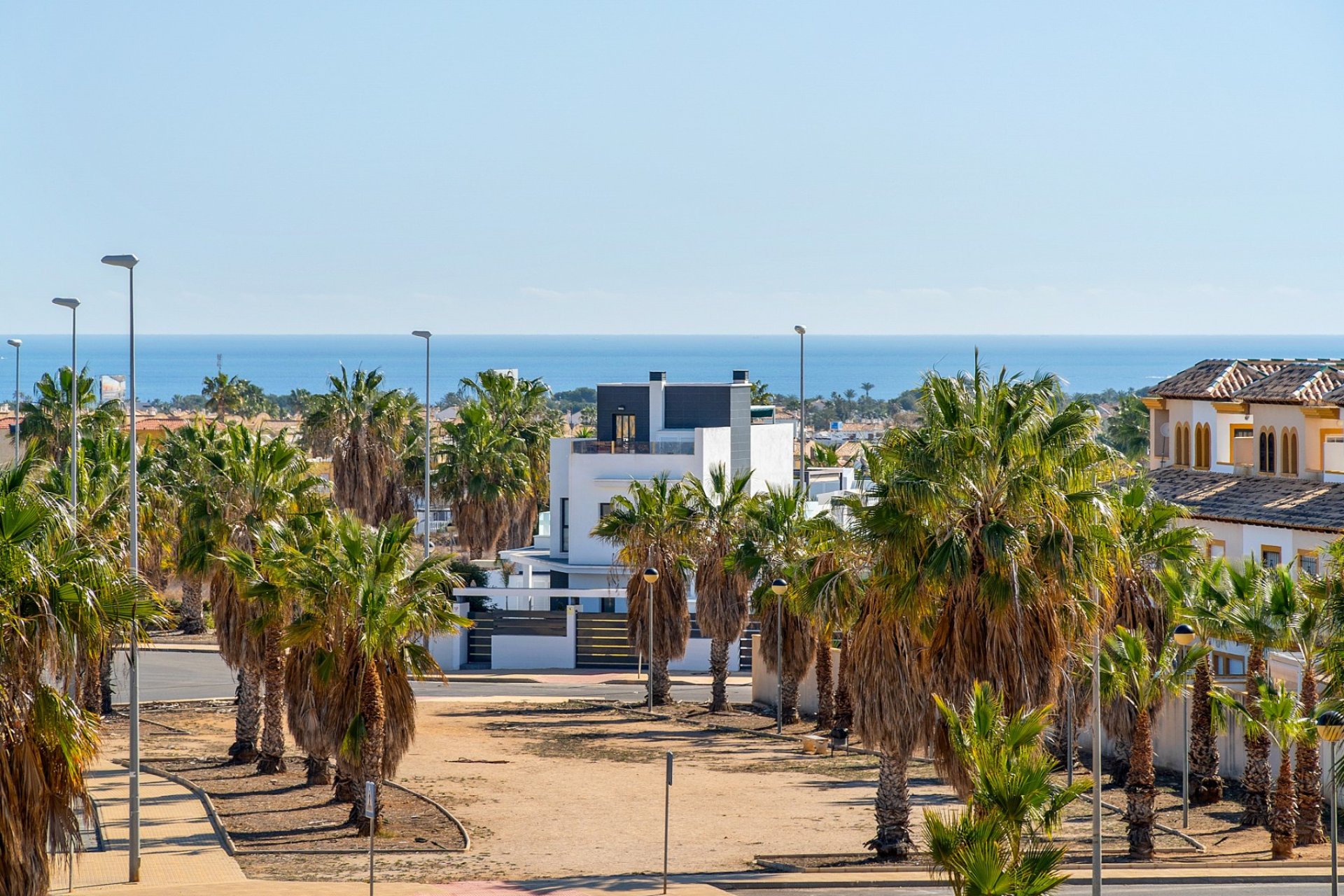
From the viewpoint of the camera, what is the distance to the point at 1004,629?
25734mm

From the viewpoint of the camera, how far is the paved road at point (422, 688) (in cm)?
4950

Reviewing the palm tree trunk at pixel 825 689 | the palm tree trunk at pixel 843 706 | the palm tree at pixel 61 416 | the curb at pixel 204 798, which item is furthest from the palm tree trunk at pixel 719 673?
the palm tree at pixel 61 416

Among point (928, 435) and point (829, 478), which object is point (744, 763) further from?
point (829, 478)

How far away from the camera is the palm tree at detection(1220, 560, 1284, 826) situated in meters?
29.4

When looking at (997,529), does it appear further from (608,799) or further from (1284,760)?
(608,799)

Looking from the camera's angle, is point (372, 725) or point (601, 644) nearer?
point (372, 725)

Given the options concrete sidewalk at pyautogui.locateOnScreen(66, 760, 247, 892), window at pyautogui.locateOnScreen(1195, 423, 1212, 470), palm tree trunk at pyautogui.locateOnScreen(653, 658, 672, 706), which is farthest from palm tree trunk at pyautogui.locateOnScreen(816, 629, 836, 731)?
concrete sidewalk at pyautogui.locateOnScreen(66, 760, 247, 892)

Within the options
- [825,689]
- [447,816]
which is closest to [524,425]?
[825,689]

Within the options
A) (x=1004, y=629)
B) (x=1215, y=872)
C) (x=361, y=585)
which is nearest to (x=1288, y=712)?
(x=1215, y=872)

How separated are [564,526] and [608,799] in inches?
1165

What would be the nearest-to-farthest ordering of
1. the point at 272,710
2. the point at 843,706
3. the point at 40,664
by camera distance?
the point at 40,664 < the point at 272,710 < the point at 843,706

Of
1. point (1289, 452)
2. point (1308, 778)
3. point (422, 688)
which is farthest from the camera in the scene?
point (422, 688)

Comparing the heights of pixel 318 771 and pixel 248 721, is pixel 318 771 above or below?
below

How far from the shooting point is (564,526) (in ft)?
209
